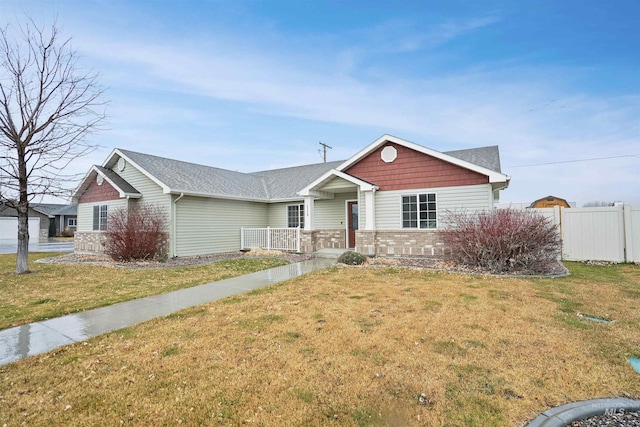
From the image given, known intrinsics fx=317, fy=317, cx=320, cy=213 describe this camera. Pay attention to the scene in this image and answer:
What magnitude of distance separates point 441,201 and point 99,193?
17282mm

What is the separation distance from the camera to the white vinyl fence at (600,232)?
11.2 m

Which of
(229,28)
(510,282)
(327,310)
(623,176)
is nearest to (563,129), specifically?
(623,176)

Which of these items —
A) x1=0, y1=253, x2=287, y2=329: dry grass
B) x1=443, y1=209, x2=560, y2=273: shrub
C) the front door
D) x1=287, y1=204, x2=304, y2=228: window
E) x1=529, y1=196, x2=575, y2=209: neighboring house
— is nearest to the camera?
x1=0, y1=253, x2=287, y2=329: dry grass

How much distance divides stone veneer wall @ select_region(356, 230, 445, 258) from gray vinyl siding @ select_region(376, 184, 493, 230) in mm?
403

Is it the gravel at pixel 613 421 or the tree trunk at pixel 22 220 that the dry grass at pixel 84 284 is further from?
the gravel at pixel 613 421

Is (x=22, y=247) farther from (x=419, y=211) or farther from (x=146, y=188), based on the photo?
(x=419, y=211)

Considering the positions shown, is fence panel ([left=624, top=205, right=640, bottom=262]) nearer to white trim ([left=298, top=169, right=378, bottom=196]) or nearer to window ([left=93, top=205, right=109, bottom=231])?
white trim ([left=298, top=169, right=378, bottom=196])

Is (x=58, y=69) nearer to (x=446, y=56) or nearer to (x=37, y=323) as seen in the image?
(x=37, y=323)

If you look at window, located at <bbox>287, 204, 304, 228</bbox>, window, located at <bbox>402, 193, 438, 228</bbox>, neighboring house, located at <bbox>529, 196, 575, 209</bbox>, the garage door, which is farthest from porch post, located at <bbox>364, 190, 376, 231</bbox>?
the garage door

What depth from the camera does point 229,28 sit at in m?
13.4

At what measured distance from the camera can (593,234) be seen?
11.8 m

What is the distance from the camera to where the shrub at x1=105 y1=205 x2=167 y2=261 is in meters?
13.0

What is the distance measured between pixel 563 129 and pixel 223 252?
20.7 m

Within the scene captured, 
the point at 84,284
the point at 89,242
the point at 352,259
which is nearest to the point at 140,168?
the point at 89,242
